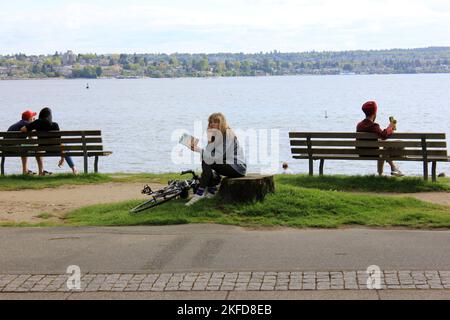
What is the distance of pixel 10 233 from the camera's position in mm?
10031

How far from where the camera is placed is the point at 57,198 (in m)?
13.5

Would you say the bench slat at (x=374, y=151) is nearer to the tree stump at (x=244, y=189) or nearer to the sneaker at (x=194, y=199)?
the tree stump at (x=244, y=189)

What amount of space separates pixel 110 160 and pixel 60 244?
26316 mm

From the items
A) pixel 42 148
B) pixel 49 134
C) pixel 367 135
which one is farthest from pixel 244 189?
pixel 49 134

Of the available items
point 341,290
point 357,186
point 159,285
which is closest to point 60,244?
point 159,285

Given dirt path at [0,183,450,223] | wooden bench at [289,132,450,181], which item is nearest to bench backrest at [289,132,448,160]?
wooden bench at [289,132,450,181]

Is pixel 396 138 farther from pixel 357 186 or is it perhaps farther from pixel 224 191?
pixel 224 191

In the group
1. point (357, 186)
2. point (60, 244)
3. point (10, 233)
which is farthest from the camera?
point (357, 186)

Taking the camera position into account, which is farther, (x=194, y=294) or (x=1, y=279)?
(x=1, y=279)

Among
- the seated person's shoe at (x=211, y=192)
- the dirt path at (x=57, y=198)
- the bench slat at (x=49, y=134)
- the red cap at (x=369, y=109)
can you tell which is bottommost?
the dirt path at (x=57, y=198)

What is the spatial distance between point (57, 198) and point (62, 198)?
0.08 metres

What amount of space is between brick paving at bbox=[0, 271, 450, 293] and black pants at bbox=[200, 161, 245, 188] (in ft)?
11.4

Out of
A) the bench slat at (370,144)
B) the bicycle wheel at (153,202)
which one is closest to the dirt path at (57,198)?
the bicycle wheel at (153,202)

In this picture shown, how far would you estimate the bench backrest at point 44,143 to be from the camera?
16.3m
